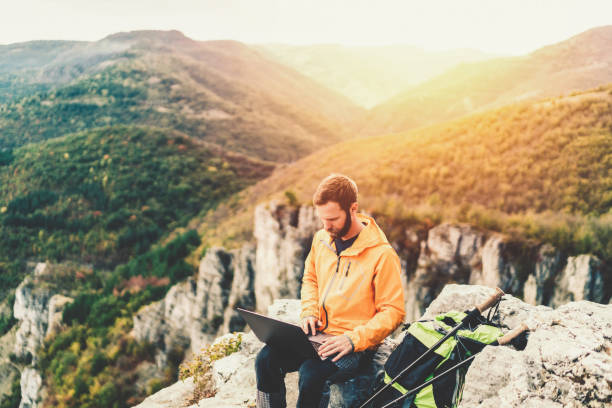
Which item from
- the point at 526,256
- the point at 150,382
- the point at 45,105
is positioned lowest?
the point at 150,382

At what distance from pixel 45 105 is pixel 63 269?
66528mm

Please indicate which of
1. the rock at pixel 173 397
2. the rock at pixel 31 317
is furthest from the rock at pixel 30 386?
the rock at pixel 173 397

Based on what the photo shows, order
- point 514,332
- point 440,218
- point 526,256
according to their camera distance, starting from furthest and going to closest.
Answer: point 440,218 → point 526,256 → point 514,332

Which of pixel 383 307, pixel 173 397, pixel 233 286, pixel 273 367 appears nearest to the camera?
pixel 383 307

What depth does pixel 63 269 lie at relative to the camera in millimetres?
34750

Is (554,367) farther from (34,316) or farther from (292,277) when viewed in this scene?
(34,316)

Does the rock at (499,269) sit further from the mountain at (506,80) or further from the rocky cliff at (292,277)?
the mountain at (506,80)

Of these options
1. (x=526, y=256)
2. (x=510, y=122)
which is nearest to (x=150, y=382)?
(x=526, y=256)

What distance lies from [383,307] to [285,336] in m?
0.80

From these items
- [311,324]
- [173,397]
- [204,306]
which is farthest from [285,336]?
[204,306]

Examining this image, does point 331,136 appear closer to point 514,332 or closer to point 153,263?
point 153,263

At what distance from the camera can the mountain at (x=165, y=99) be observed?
7931 cm

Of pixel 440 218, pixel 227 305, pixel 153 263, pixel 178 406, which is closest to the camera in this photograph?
pixel 178 406

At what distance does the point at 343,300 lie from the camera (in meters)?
2.84
